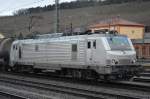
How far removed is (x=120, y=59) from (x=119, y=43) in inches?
49.7

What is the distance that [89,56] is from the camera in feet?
81.0

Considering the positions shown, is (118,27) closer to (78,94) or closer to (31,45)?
(31,45)

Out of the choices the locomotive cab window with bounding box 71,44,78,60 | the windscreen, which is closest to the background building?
the locomotive cab window with bounding box 71,44,78,60

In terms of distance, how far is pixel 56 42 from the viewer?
28.8 metres

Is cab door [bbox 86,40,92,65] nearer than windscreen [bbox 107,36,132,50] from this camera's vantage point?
No

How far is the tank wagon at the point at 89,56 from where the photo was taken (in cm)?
2341

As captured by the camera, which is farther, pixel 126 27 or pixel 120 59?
pixel 126 27

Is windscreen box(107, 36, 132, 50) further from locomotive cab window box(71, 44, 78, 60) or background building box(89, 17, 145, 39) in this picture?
background building box(89, 17, 145, 39)

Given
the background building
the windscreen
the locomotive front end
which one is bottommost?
the locomotive front end

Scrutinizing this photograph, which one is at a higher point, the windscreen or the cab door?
the windscreen

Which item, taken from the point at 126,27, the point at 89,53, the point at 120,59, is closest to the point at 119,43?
the point at 120,59

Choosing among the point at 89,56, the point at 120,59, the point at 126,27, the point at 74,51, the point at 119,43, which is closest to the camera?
the point at 120,59

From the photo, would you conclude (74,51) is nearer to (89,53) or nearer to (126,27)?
(89,53)

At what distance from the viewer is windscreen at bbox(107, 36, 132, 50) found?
24.1 metres
